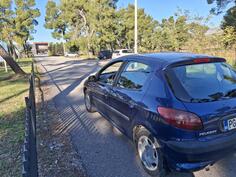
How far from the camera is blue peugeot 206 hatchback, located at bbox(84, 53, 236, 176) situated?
8.93ft

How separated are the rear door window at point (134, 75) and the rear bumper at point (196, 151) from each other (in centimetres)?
107

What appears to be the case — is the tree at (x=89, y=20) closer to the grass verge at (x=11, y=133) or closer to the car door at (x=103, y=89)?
the grass verge at (x=11, y=133)

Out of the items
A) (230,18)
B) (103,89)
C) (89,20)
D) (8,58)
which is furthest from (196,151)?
(89,20)

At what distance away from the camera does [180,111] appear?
8.94ft

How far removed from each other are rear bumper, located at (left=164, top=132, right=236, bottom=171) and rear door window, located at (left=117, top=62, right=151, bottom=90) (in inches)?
41.9

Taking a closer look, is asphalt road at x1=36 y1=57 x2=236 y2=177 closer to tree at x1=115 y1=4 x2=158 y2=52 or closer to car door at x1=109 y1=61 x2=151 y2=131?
car door at x1=109 y1=61 x2=151 y2=131

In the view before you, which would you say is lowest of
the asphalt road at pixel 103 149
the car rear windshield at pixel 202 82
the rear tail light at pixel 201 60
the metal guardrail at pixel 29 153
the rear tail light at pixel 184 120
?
the asphalt road at pixel 103 149

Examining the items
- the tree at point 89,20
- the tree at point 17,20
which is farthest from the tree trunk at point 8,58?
the tree at point 17,20

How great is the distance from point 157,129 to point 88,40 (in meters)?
39.0

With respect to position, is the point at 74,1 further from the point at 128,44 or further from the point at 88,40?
the point at 128,44

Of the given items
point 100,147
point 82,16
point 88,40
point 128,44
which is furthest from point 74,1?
point 100,147

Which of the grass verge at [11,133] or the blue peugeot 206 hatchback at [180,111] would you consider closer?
the blue peugeot 206 hatchback at [180,111]

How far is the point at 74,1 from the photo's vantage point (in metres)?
40.0

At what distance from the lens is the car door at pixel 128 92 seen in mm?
3430
